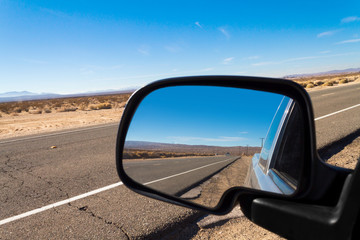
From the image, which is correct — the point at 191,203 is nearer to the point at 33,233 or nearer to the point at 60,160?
the point at 33,233

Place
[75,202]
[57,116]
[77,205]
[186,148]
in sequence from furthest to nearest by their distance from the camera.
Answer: [57,116] → [75,202] → [77,205] → [186,148]

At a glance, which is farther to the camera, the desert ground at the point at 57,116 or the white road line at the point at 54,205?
the desert ground at the point at 57,116

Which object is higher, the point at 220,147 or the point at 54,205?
the point at 220,147

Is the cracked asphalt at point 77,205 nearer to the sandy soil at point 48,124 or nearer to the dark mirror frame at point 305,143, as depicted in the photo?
the dark mirror frame at point 305,143

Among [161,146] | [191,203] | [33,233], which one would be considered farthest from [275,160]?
[33,233]

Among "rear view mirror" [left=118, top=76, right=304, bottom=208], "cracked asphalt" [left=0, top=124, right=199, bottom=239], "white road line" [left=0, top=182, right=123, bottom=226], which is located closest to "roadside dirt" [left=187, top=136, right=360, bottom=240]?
"cracked asphalt" [left=0, top=124, right=199, bottom=239]

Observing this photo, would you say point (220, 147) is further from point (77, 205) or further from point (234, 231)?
point (77, 205)

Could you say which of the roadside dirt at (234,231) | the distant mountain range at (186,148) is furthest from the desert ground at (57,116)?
the distant mountain range at (186,148)

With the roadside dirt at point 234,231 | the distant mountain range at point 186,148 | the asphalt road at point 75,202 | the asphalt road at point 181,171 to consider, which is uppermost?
the distant mountain range at point 186,148

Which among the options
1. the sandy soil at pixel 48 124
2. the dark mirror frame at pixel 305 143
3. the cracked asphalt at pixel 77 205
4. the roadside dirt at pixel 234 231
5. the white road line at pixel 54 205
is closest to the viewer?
the dark mirror frame at pixel 305 143

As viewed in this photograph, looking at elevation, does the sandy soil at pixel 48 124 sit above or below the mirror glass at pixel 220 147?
below

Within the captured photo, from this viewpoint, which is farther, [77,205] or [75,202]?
[75,202]

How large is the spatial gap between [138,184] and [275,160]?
35.6 inches

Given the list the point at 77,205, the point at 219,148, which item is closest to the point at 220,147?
the point at 219,148
